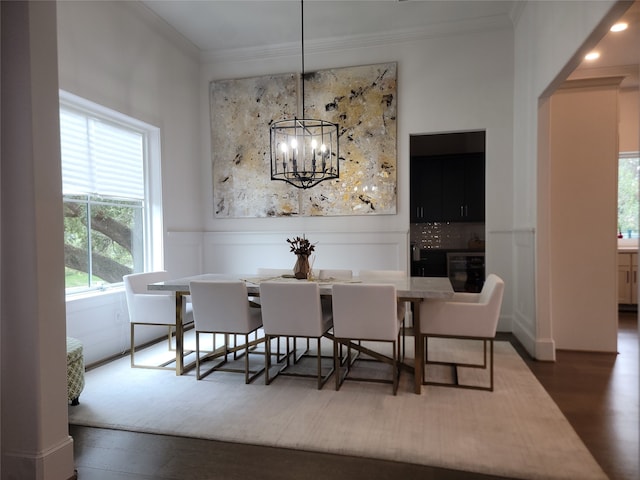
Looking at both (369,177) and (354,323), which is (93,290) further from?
(369,177)

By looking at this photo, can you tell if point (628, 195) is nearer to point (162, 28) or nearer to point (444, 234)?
point (444, 234)

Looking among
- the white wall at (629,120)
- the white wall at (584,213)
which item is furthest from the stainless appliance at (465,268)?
the white wall at (584,213)

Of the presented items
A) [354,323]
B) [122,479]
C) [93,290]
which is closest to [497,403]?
[354,323]

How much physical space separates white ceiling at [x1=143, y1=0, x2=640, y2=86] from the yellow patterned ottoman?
3.61 meters

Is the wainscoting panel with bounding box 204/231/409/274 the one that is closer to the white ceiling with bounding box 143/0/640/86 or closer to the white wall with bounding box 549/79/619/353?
the white wall with bounding box 549/79/619/353

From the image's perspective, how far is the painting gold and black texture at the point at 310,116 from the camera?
5152 mm

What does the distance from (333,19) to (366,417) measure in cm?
426

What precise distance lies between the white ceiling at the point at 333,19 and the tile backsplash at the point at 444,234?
2932 mm

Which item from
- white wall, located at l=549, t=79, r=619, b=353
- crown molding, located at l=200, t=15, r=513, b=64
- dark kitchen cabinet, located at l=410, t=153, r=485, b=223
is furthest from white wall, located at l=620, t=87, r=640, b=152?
white wall, located at l=549, t=79, r=619, b=353

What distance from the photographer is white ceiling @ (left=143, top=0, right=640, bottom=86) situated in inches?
172

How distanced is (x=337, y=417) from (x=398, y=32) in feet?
14.7

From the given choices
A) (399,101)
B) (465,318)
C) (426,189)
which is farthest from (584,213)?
(426,189)

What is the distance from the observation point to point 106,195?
412 cm

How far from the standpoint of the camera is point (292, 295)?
3164 mm
